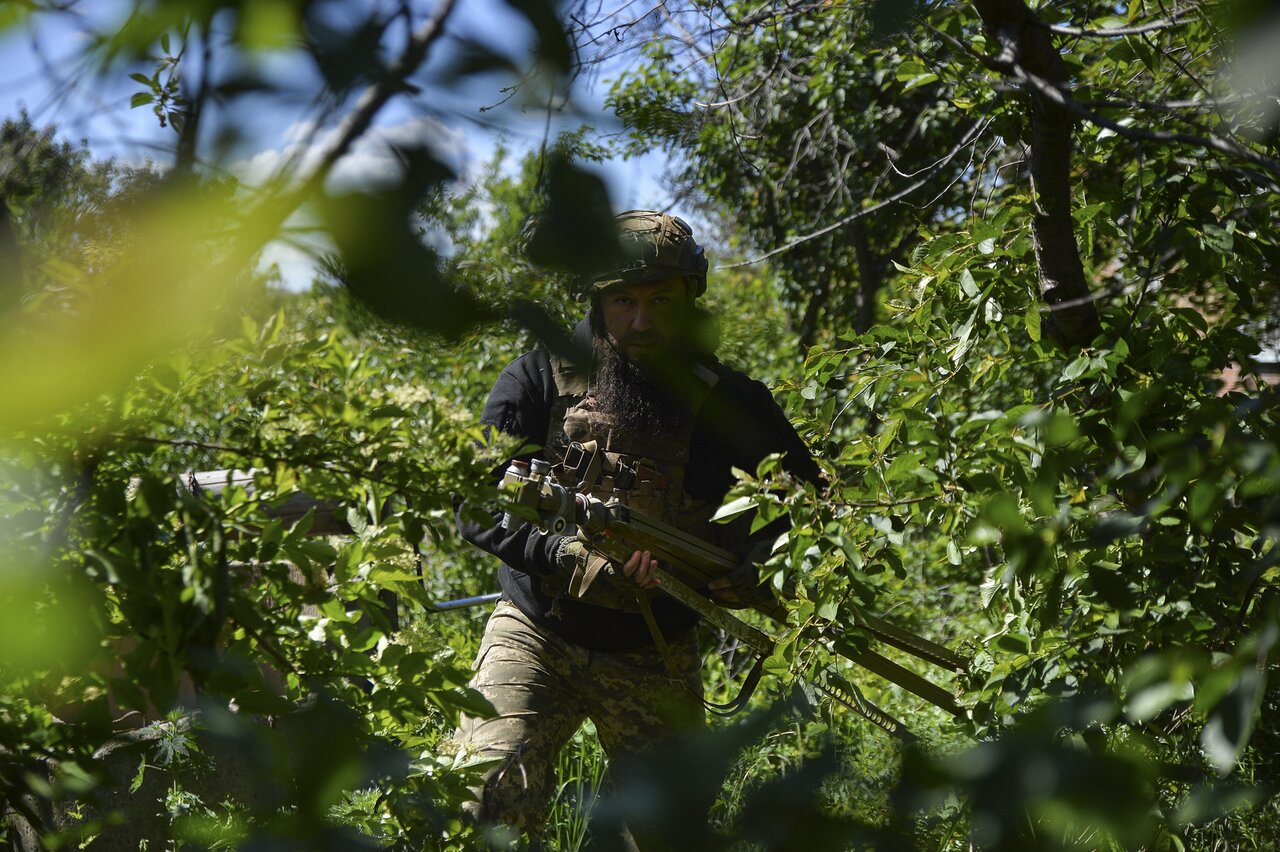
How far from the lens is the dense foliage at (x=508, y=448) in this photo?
827mm

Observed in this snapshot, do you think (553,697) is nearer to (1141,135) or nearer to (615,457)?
(615,457)

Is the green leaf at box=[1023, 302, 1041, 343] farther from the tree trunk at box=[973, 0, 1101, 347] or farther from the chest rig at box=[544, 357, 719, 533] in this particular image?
the chest rig at box=[544, 357, 719, 533]

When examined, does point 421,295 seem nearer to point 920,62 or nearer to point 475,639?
point 920,62

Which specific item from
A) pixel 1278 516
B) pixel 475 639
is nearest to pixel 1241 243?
pixel 1278 516

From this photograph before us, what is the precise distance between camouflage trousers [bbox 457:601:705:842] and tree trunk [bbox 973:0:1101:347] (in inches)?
47.6

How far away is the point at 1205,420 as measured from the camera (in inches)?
51.9

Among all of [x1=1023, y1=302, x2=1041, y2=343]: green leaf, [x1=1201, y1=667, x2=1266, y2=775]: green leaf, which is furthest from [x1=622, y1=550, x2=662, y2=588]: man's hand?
[x1=1201, y1=667, x2=1266, y2=775]: green leaf

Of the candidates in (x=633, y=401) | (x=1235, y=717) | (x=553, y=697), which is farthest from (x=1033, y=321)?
(x=553, y=697)

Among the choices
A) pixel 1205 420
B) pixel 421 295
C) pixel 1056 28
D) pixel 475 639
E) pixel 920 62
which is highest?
pixel 920 62

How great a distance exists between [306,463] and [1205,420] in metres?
1.10

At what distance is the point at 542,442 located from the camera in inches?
117

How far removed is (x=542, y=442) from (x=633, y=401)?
1.20 ft

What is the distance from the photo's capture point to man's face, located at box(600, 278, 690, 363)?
1979 millimetres

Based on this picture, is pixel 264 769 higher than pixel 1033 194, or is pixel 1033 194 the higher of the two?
pixel 1033 194
